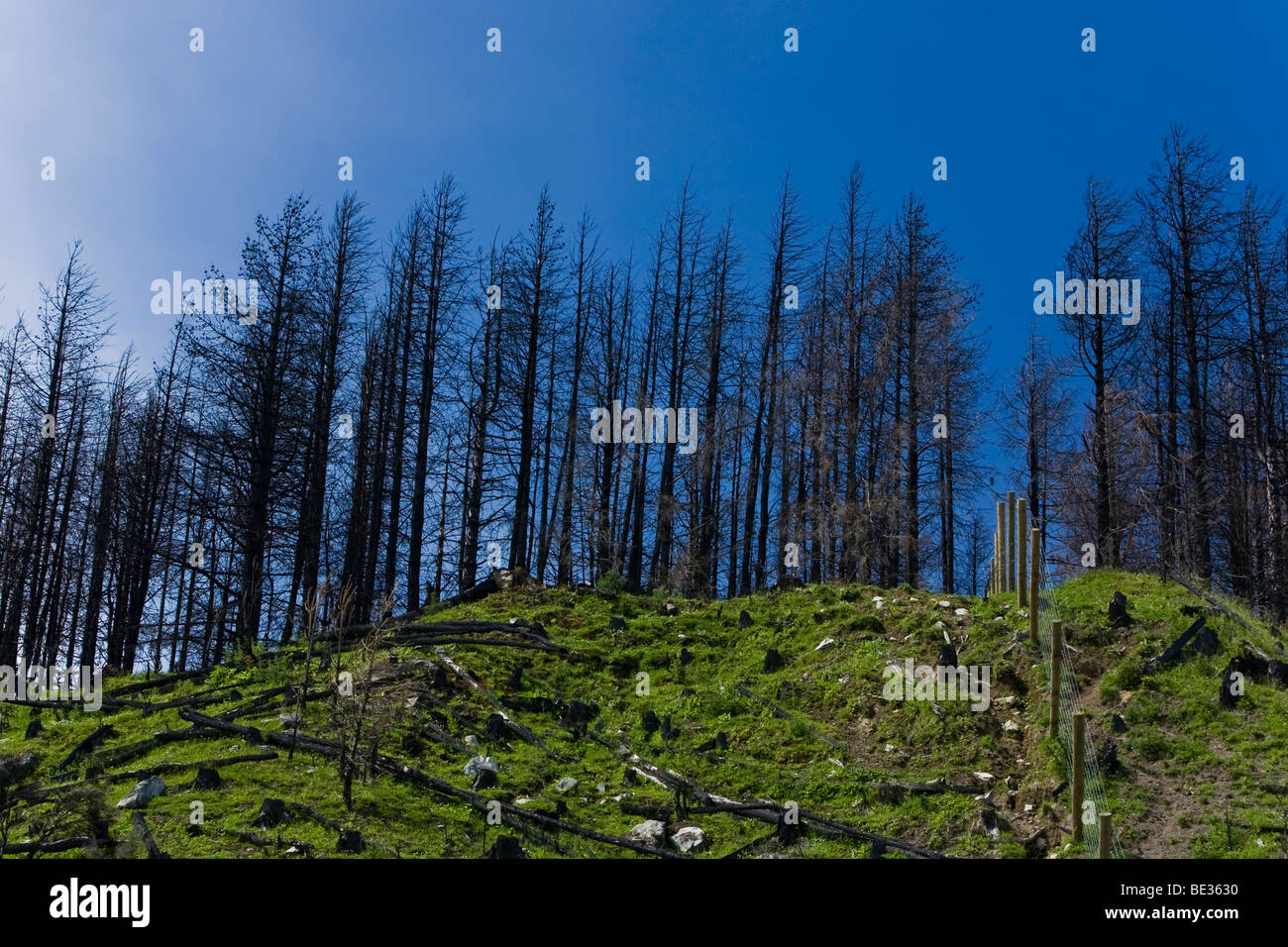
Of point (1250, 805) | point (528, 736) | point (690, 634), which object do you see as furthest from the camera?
point (690, 634)

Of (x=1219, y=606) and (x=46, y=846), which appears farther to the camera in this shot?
(x=1219, y=606)

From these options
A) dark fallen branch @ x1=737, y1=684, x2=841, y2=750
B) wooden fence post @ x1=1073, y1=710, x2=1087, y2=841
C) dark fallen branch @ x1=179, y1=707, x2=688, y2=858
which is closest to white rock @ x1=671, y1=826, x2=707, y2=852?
dark fallen branch @ x1=179, y1=707, x2=688, y2=858

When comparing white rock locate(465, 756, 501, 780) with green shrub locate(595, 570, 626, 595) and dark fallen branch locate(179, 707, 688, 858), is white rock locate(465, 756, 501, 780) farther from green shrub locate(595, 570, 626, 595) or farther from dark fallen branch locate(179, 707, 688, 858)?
green shrub locate(595, 570, 626, 595)

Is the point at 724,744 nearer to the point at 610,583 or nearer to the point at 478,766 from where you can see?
the point at 478,766

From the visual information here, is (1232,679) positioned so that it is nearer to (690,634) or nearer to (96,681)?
(690,634)

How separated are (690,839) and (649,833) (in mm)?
457

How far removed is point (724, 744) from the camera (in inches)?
501

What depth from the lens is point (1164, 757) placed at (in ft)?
35.6

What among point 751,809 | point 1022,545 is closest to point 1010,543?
point 1022,545

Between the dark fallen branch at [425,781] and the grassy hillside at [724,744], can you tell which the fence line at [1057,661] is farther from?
the dark fallen branch at [425,781]

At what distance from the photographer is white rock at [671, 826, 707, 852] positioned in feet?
32.7

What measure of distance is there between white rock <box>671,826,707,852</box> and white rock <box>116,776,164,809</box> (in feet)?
19.7

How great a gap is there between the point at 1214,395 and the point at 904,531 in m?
12.1
